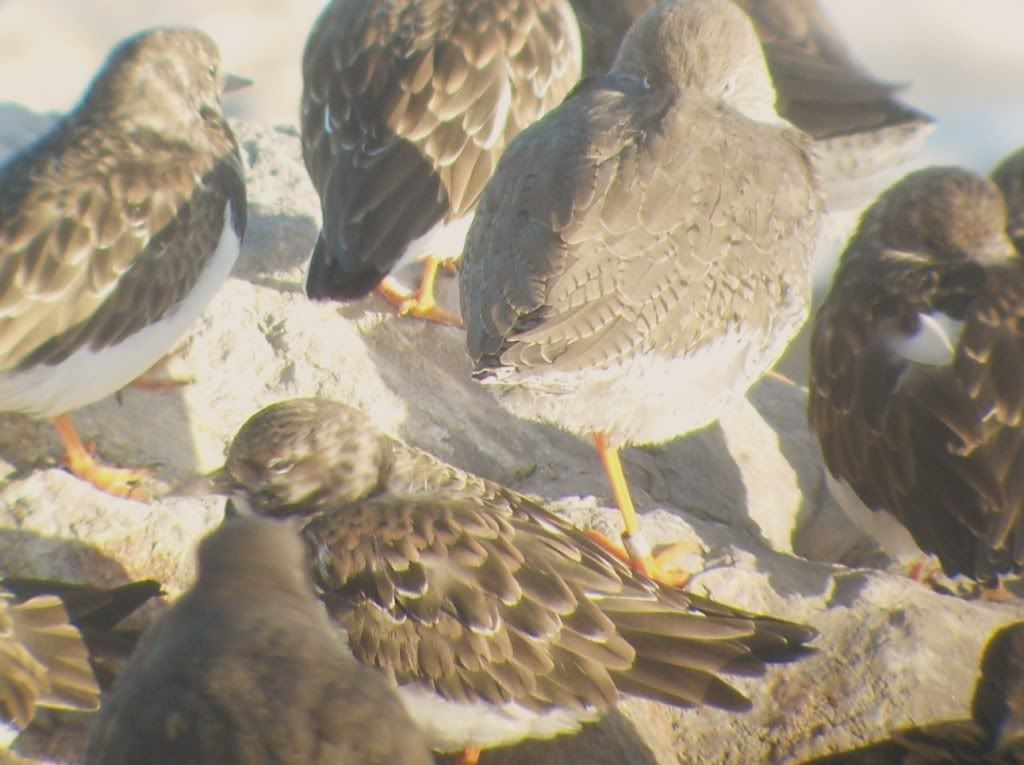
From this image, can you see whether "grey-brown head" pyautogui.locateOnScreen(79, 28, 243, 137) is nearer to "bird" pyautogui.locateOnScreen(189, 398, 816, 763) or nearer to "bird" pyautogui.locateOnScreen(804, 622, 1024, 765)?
"bird" pyautogui.locateOnScreen(189, 398, 816, 763)

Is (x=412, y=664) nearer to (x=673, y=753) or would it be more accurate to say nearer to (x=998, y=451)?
(x=673, y=753)

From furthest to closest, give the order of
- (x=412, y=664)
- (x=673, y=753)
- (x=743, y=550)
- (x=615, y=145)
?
(x=743, y=550), (x=615, y=145), (x=673, y=753), (x=412, y=664)

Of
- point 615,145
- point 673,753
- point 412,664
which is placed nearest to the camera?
point 412,664

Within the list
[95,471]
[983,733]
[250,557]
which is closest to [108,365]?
[95,471]

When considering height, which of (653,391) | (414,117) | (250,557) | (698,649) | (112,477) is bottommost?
(112,477)

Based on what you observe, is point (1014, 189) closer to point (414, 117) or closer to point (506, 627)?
point (414, 117)

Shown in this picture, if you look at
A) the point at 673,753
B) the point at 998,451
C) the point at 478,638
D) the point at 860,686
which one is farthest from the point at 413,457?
the point at 998,451

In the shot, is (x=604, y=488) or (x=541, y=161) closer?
(x=541, y=161)

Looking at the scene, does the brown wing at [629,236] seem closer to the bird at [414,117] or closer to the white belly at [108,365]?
the bird at [414,117]
